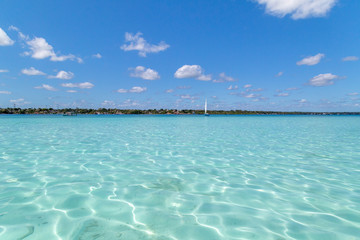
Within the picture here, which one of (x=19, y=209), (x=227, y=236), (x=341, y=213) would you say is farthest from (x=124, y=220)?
(x=341, y=213)

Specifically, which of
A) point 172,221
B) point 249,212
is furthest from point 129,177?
point 249,212

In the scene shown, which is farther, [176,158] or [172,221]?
[176,158]

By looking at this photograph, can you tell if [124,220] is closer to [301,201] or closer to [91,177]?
[91,177]

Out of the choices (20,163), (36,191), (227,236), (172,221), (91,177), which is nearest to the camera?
(227,236)

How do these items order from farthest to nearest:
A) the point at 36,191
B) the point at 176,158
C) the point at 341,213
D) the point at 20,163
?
the point at 176,158 → the point at 20,163 → the point at 36,191 → the point at 341,213

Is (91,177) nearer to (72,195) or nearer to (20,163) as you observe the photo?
(72,195)

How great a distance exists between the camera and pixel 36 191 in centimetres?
434

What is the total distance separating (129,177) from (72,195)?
4.97ft

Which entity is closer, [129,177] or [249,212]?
[249,212]

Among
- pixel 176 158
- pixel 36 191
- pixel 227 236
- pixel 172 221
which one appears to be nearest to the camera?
pixel 227 236

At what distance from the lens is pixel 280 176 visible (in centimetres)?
551

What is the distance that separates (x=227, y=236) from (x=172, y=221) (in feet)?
2.85

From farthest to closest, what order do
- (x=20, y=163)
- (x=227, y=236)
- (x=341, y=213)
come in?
(x=20, y=163) < (x=341, y=213) < (x=227, y=236)

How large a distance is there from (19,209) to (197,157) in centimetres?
562
